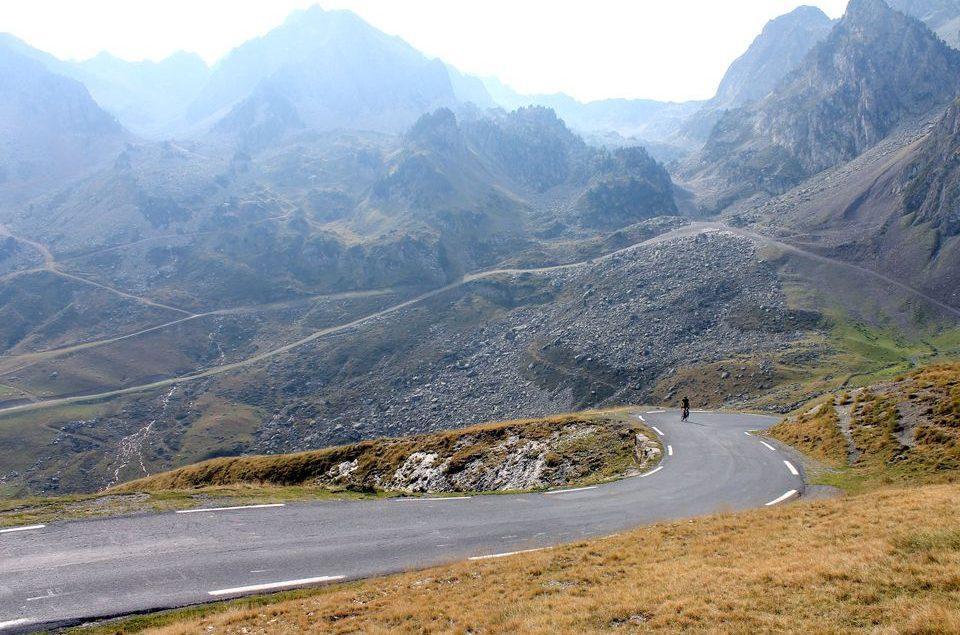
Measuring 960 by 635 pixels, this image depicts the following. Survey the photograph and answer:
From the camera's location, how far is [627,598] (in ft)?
43.5

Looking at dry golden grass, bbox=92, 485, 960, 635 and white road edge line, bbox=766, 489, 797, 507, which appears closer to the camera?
dry golden grass, bbox=92, 485, 960, 635

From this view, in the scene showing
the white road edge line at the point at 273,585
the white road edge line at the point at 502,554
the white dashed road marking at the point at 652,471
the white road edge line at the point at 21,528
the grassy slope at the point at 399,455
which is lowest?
the grassy slope at the point at 399,455

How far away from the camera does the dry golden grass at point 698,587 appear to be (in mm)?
11070

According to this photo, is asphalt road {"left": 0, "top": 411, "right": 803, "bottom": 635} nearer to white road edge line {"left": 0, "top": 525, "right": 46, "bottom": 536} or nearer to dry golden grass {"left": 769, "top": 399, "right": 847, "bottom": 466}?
white road edge line {"left": 0, "top": 525, "right": 46, "bottom": 536}

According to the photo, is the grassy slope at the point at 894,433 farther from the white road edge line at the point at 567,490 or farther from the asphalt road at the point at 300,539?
the white road edge line at the point at 567,490

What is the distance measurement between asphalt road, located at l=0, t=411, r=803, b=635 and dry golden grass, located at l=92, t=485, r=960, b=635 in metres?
1.99

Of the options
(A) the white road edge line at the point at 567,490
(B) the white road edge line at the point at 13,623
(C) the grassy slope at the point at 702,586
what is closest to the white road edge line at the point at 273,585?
(C) the grassy slope at the point at 702,586

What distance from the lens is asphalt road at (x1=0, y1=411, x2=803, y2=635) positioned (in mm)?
15977

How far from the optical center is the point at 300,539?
20.8m

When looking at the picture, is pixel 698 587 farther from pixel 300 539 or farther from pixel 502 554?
pixel 300 539

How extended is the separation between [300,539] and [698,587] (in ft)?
49.4

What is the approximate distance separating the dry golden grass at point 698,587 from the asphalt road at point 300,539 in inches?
78.3

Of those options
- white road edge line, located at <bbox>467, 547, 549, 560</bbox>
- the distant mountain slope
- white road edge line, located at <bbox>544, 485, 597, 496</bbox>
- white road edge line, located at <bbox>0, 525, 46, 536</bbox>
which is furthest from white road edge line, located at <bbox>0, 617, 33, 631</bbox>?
the distant mountain slope

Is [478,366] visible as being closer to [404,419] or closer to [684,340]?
[404,419]
